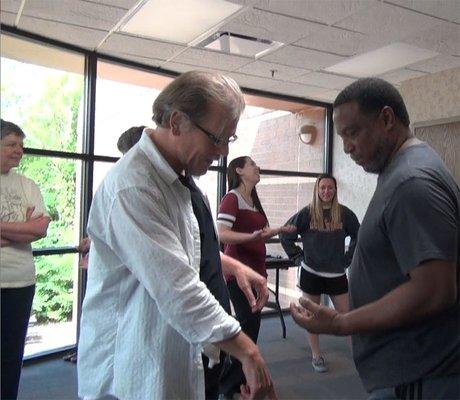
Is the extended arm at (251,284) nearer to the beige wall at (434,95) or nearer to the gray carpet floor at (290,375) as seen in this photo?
the gray carpet floor at (290,375)

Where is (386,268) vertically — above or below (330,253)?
above

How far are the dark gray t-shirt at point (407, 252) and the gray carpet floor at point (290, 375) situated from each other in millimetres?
1924

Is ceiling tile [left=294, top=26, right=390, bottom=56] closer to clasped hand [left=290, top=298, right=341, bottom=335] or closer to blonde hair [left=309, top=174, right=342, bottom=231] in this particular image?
blonde hair [left=309, top=174, right=342, bottom=231]

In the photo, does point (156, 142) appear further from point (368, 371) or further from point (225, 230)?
point (225, 230)

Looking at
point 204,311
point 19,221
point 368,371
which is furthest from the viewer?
point 19,221

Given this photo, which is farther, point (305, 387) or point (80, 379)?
point (305, 387)

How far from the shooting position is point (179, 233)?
1.08 m

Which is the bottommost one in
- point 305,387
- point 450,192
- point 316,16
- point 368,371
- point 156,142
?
point 305,387

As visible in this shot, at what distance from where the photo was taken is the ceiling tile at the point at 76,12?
2758mm

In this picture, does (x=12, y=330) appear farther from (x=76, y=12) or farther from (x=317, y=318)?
(x=76, y=12)

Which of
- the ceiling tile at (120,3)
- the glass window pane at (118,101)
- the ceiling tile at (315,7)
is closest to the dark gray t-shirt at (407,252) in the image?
the ceiling tile at (315,7)

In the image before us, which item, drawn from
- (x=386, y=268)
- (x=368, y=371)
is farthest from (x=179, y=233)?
(x=368, y=371)

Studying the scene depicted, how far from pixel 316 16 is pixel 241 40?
69 centimetres

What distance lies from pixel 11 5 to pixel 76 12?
0.40 m
